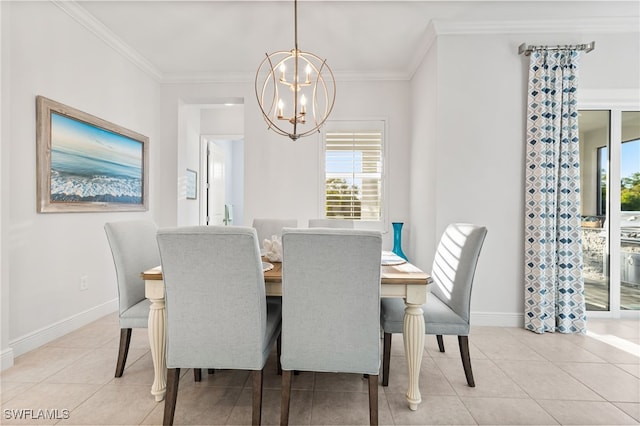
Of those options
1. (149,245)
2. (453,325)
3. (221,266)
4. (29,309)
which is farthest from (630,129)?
(29,309)

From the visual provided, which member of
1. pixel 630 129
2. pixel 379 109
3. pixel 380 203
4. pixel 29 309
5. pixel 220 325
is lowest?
pixel 29 309

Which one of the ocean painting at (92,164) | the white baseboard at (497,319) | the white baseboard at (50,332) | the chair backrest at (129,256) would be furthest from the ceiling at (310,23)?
the white baseboard at (50,332)

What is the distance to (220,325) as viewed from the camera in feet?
4.93

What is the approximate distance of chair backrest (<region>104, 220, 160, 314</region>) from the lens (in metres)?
1.95

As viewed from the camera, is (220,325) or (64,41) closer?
(220,325)

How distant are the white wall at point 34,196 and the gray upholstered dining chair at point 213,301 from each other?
1.50 m

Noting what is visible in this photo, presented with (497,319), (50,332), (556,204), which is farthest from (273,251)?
(556,204)

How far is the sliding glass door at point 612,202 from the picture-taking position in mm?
3123

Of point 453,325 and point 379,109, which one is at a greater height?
point 379,109

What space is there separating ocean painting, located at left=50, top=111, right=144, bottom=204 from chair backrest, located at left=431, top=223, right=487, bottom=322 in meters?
2.99

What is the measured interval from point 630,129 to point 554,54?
115cm

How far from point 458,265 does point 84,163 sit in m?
3.13

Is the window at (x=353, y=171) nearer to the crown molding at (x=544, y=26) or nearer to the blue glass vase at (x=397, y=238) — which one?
the blue glass vase at (x=397, y=238)

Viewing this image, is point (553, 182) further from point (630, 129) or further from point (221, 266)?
point (221, 266)
